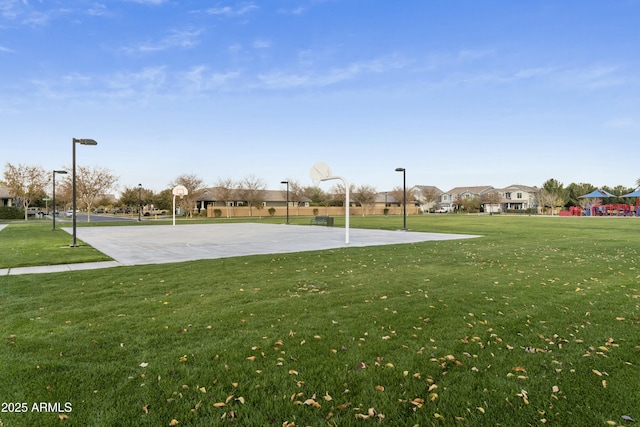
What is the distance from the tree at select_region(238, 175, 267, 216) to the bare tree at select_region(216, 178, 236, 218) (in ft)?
4.96

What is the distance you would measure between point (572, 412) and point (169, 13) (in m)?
19.4

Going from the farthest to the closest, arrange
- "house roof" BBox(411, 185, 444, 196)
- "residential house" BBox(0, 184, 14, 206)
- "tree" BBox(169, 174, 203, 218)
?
"house roof" BBox(411, 185, 444, 196) < "residential house" BBox(0, 184, 14, 206) < "tree" BBox(169, 174, 203, 218)

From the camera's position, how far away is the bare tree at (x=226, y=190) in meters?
60.6

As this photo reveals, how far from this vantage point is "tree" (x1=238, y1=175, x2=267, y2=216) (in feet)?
196

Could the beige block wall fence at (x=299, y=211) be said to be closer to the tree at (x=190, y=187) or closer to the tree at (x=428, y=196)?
the tree at (x=190, y=187)

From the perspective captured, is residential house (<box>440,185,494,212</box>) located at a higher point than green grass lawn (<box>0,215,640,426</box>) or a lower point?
higher

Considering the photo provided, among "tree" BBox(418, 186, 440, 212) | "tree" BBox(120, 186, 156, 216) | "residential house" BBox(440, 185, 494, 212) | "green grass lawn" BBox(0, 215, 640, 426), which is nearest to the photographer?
"green grass lawn" BBox(0, 215, 640, 426)

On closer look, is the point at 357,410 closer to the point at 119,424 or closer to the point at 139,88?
the point at 119,424

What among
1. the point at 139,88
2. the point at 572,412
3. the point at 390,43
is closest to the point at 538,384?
the point at 572,412

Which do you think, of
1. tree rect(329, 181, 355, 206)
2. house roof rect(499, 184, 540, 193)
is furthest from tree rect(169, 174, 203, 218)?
house roof rect(499, 184, 540, 193)

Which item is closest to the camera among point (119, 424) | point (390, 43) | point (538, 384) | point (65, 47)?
point (119, 424)

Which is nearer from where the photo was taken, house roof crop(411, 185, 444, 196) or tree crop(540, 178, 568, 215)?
tree crop(540, 178, 568, 215)

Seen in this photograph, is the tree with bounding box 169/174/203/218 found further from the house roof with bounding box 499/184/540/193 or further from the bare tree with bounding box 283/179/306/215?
the house roof with bounding box 499/184/540/193

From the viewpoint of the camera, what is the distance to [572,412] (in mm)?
2611
